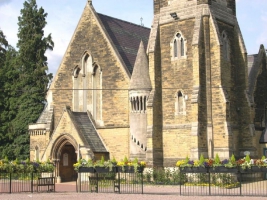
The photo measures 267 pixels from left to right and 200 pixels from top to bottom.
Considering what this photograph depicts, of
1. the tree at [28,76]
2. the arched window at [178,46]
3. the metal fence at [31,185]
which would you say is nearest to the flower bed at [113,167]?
the metal fence at [31,185]

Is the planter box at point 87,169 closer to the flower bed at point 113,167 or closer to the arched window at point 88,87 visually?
the flower bed at point 113,167

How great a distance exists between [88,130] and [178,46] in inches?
362

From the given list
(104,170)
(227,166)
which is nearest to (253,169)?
(227,166)

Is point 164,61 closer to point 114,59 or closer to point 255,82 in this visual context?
point 114,59

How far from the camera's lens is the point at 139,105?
115ft

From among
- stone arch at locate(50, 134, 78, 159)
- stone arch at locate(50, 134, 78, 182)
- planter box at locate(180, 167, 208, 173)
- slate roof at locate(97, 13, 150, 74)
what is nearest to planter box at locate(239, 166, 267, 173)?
planter box at locate(180, 167, 208, 173)

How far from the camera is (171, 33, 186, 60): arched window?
34156 mm

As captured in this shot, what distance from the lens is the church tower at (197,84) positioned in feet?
106

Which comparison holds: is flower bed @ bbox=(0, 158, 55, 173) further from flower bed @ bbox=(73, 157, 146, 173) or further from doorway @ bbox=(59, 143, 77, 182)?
doorway @ bbox=(59, 143, 77, 182)

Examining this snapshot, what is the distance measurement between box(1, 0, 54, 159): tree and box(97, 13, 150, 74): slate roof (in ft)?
54.7

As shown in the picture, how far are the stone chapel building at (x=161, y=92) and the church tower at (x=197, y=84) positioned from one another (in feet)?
0.22

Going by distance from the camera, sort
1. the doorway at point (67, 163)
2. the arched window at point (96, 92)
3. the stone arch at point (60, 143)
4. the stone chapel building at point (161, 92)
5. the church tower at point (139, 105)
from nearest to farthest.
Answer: the stone chapel building at point (161, 92) < the church tower at point (139, 105) < the stone arch at point (60, 143) < the doorway at point (67, 163) < the arched window at point (96, 92)

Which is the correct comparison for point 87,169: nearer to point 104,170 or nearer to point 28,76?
point 104,170

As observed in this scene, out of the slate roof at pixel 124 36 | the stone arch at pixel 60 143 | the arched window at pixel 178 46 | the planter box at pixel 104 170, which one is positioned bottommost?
the planter box at pixel 104 170
